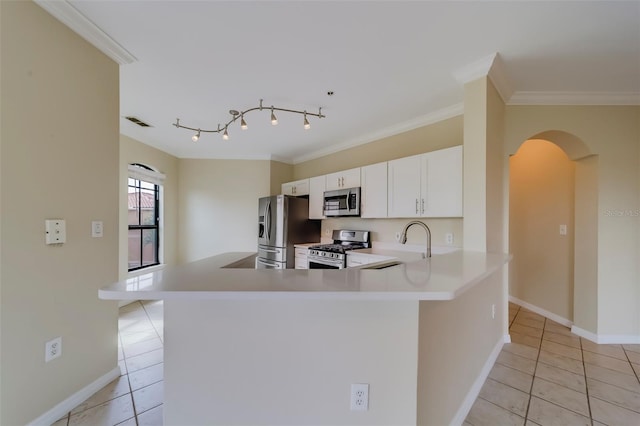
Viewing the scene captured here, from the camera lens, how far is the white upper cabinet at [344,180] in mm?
3777

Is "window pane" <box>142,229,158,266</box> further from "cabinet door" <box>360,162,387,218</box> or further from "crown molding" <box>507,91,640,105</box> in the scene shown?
"crown molding" <box>507,91,640,105</box>

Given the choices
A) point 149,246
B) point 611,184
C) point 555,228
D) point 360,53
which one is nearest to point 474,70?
point 360,53

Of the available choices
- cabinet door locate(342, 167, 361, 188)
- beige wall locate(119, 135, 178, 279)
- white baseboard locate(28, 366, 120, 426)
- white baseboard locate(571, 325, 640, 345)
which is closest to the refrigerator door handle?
cabinet door locate(342, 167, 361, 188)

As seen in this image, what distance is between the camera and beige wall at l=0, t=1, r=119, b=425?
1.42m

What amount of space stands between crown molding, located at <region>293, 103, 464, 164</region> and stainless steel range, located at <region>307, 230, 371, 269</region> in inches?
54.9

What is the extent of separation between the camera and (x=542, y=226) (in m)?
3.53

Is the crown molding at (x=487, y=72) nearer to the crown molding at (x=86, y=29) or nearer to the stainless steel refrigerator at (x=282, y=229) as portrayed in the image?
the crown molding at (x=86, y=29)

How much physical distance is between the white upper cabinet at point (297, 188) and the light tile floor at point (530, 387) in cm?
288

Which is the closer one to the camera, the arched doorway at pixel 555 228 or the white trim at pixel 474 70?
the white trim at pixel 474 70

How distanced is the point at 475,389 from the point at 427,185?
1854 mm

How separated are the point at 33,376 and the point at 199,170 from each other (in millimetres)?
4036

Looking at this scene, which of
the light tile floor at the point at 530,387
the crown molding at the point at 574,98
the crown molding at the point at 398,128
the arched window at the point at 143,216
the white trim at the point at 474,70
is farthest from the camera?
the arched window at the point at 143,216

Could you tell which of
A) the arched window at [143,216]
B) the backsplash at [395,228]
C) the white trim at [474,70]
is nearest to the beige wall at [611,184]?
the white trim at [474,70]

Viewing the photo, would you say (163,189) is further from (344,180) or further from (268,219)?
(344,180)
